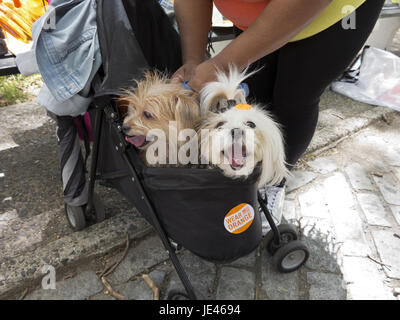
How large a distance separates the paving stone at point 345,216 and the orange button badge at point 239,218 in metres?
0.92

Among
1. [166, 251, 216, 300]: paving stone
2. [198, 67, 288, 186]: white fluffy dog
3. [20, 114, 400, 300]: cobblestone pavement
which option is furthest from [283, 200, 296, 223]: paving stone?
[198, 67, 288, 186]: white fluffy dog

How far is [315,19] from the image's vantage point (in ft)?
3.84

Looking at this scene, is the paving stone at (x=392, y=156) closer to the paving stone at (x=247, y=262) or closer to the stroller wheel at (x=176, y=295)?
the paving stone at (x=247, y=262)

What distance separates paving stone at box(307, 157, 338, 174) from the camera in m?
2.44

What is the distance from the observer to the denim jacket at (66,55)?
1198mm

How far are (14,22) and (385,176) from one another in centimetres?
272

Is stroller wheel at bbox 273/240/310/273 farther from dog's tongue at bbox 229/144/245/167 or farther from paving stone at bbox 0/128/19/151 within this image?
paving stone at bbox 0/128/19/151

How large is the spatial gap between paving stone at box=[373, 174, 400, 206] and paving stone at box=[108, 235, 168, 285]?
5.07 feet

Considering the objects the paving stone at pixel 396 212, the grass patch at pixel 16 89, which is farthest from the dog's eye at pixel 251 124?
the grass patch at pixel 16 89

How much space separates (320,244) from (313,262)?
0.46 ft

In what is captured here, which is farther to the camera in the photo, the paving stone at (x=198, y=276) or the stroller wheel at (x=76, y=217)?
the stroller wheel at (x=76, y=217)

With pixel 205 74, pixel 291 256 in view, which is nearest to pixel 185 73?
pixel 205 74

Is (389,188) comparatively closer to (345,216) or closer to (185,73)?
(345,216)
